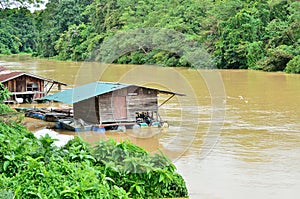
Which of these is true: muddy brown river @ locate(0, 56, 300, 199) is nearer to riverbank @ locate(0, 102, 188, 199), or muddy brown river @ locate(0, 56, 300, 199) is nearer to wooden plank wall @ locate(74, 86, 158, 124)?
wooden plank wall @ locate(74, 86, 158, 124)

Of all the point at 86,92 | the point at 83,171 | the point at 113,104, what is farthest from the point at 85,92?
the point at 83,171

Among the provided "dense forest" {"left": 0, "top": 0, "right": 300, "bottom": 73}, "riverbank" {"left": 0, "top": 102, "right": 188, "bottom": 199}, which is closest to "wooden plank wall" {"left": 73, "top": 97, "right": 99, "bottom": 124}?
"riverbank" {"left": 0, "top": 102, "right": 188, "bottom": 199}

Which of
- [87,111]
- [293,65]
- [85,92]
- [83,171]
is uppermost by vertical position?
[293,65]

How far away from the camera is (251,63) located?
3497 cm

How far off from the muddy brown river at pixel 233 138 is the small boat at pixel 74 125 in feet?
2.06

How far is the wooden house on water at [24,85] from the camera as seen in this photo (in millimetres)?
20312

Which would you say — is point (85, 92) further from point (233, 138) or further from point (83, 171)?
point (83, 171)

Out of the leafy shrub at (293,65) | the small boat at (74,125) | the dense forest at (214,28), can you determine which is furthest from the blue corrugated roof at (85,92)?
the leafy shrub at (293,65)

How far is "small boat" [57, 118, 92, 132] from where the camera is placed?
14180 millimetres

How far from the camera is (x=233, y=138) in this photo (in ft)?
44.7

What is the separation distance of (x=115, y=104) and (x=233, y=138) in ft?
11.5

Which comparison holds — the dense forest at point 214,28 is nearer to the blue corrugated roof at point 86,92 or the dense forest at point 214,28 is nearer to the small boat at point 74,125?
the blue corrugated roof at point 86,92

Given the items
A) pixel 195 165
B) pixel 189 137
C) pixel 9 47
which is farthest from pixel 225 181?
pixel 9 47

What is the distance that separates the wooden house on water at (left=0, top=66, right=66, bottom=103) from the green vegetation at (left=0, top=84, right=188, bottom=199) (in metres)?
14.5
